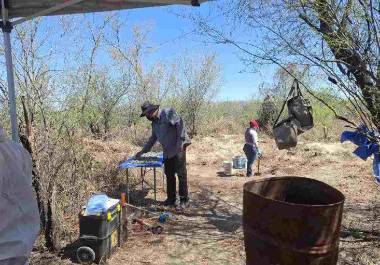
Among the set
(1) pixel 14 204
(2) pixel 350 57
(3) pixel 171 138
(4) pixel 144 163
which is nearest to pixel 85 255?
(4) pixel 144 163

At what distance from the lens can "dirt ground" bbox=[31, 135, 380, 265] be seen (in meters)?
5.45

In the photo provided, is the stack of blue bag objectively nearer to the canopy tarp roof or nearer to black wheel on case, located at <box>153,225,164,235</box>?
black wheel on case, located at <box>153,225,164,235</box>

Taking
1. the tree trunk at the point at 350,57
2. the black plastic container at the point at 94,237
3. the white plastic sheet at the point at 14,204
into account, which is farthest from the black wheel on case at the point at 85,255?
the tree trunk at the point at 350,57

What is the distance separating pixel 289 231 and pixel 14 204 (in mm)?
1988

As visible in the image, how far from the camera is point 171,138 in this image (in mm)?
7344

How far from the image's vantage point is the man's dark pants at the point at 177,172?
7426 millimetres

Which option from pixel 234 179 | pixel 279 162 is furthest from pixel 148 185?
pixel 279 162

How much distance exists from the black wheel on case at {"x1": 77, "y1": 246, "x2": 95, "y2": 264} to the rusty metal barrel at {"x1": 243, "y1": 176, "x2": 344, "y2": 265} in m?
2.07

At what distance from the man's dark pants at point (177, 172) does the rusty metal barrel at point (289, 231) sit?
149 inches

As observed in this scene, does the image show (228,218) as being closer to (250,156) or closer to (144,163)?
(144,163)

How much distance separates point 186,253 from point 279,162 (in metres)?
7.91

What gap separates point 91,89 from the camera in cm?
1388

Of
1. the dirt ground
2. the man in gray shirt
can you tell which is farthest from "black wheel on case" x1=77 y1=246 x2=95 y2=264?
the man in gray shirt

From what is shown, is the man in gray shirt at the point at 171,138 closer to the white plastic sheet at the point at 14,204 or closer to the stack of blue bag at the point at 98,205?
the stack of blue bag at the point at 98,205
